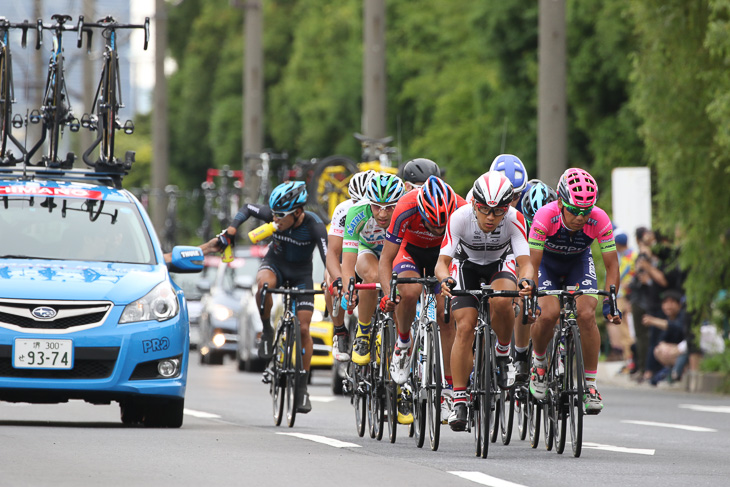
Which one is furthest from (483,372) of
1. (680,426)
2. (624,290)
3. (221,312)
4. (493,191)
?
(221,312)

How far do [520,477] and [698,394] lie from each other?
1148 cm

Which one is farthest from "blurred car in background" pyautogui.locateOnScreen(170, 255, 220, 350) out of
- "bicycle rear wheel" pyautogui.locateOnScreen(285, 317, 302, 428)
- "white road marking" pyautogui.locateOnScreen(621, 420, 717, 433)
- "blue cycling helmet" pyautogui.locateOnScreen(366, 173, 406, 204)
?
"blue cycling helmet" pyautogui.locateOnScreen(366, 173, 406, 204)

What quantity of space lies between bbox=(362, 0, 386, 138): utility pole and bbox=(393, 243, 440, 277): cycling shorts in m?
17.2

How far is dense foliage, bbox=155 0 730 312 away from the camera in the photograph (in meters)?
22.7

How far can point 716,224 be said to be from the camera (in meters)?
22.7

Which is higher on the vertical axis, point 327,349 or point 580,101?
point 580,101

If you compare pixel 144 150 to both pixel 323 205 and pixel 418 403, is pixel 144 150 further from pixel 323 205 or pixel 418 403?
pixel 418 403

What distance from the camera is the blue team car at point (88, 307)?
13.0 m

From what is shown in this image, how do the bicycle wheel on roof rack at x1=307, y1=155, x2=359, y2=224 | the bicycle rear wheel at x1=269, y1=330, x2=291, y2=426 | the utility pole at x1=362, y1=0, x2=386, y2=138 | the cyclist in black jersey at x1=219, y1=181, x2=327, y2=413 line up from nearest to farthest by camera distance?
1. the bicycle rear wheel at x1=269, y1=330, x2=291, y2=426
2. the cyclist in black jersey at x1=219, y1=181, x2=327, y2=413
3. the bicycle wheel on roof rack at x1=307, y1=155, x2=359, y2=224
4. the utility pole at x1=362, y1=0, x2=386, y2=138

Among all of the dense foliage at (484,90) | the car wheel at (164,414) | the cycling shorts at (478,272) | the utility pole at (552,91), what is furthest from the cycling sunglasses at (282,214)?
the utility pole at (552,91)

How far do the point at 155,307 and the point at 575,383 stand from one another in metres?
3.19

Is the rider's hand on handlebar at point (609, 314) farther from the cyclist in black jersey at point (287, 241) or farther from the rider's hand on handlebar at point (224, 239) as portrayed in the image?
the rider's hand on handlebar at point (224, 239)

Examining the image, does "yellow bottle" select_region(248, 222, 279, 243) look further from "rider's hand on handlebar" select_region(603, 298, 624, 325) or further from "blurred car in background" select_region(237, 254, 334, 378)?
"blurred car in background" select_region(237, 254, 334, 378)

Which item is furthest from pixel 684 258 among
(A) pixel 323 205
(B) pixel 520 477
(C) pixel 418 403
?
(B) pixel 520 477
